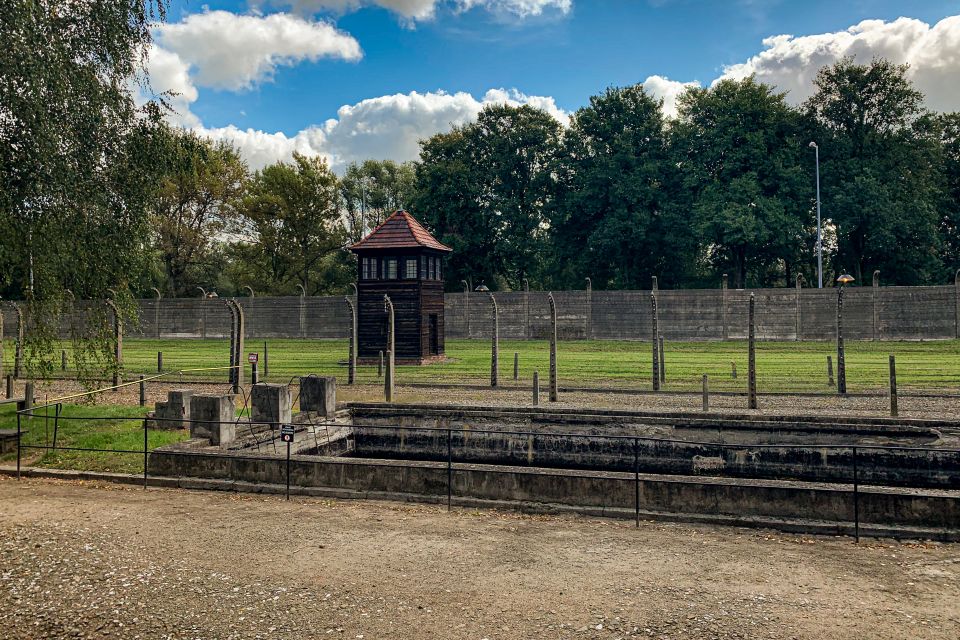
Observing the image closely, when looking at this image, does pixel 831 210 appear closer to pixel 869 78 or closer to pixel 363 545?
pixel 869 78

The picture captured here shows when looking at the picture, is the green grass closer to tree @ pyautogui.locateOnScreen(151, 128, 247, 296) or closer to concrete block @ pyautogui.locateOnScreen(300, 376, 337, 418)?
concrete block @ pyautogui.locateOnScreen(300, 376, 337, 418)

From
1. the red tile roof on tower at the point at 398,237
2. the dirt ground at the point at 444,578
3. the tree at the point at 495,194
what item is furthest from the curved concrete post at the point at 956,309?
the dirt ground at the point at 444,578

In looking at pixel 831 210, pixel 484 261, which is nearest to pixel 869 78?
pixel 831 210

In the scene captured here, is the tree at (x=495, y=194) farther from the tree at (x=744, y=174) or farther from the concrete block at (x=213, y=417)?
the concrete block at (x=213, y=417)

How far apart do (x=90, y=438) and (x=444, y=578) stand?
31.3ft

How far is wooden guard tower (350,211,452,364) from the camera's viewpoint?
2717 centimetres

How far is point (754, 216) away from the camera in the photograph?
42.3 m

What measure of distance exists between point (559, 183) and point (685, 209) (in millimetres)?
9864

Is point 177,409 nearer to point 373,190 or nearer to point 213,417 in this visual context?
point 213,417

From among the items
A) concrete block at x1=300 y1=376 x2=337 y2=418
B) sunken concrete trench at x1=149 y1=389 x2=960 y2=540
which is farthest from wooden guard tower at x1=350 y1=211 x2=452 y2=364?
concrete block at x1=300 y1=376 x2=337 y2=418

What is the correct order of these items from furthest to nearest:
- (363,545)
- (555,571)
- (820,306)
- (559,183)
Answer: (559,183) → (820,306) → (363,545) → (555,571)

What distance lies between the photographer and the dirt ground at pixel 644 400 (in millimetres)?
14508

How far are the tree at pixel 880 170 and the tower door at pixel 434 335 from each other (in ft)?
93.6

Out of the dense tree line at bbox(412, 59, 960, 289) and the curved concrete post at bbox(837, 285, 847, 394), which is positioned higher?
the dense tree line at bbox(412, 59, 960, 289)
